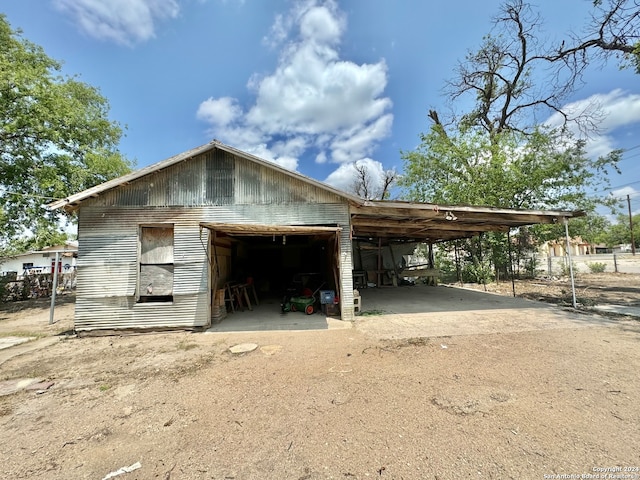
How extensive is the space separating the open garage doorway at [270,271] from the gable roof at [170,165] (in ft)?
3.66

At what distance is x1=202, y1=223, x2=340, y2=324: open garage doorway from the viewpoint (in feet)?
23.4

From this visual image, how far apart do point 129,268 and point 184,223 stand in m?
1.61

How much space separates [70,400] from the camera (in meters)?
3.47

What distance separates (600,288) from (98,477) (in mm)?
16443

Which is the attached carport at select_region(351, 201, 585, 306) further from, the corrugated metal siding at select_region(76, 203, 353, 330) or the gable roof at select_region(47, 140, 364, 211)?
the corrugated metal siding at select_region(76, 203, 353, 330)

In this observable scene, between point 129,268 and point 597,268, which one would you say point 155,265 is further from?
point 597,268

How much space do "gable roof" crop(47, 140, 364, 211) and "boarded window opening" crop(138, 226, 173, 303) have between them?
1189 millimetres

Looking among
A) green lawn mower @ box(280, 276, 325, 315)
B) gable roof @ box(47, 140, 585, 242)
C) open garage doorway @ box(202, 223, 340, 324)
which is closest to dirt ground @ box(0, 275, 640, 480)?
open garage doorway @ box(202, 223, 340, 324)

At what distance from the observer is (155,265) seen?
6660 millimetres

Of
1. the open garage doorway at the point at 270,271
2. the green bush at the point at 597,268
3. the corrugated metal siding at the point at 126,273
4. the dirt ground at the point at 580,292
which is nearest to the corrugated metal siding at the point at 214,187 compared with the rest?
the corrugated metal siding at the point at 126,273

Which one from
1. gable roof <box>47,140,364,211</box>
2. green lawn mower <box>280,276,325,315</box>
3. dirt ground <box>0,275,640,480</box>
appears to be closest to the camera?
dirt ground <box>0,275,640,480</box>

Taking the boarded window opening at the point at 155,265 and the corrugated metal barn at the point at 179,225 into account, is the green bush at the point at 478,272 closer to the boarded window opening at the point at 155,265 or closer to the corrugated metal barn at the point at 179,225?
the corrugated metal barn at the point at 179,225

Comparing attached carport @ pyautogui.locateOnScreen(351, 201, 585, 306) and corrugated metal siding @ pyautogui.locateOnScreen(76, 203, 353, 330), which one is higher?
attached carport @ pyautogui.locateOnScreen(351, 201, 585, 306)

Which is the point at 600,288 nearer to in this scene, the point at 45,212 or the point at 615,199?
the point at 615,199
